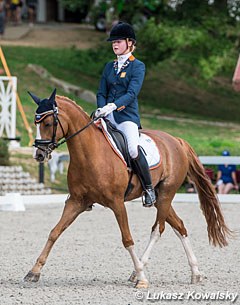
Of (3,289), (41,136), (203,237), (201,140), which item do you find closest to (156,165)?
(41,136)

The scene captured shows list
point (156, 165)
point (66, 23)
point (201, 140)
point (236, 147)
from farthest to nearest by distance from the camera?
1. point (66, 23)
2. point (201, 140)
3. point (236, 147)
4. point (156, 165)

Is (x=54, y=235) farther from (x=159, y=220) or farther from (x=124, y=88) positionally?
(x=124, y=88)

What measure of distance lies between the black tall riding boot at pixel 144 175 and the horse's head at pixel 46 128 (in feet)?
3.19

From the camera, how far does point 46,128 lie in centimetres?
959

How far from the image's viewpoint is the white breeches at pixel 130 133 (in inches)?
398

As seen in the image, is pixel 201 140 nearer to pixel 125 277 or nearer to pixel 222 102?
pixel 222 102

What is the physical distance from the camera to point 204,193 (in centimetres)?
1109

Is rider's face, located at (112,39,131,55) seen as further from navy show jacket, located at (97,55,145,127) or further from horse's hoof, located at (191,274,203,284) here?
horse's hoof, located at (191,274,203,284)

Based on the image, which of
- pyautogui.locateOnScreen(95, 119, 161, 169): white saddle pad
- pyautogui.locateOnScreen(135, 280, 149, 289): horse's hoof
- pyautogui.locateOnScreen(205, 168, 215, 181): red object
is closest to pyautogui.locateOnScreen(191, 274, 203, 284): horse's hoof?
pyautogui.locateOnScreen(135, 280, 149, 289): horse's hoof

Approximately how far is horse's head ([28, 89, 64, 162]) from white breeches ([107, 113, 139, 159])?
864 mm

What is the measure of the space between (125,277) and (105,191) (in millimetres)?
1222

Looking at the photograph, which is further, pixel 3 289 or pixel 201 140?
pixel 201 140

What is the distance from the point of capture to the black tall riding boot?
33.2ft

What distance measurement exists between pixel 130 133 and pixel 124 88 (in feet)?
1.53
